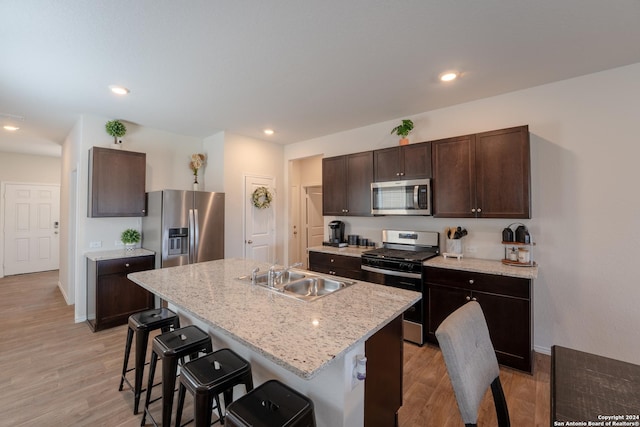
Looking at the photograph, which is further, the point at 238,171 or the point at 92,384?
the point at 238,171

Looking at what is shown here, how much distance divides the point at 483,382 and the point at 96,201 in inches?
173

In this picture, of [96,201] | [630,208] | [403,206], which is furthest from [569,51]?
[96,201]

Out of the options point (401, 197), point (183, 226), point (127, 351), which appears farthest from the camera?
point (183, 226)

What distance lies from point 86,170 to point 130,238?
1054mm

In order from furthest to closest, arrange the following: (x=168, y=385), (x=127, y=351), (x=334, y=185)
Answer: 1. (x=334, y=185)
2. (x=127, y=351)
3. (x=168, y=385)

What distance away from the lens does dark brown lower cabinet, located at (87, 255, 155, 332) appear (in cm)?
331

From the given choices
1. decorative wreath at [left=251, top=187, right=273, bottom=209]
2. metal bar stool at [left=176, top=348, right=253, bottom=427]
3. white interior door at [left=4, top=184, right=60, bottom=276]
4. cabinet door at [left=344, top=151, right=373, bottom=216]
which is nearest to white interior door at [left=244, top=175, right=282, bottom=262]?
decorative wreath at [left=251, top=187, right=273, bottom=209]

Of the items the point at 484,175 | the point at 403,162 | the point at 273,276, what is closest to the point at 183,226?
the point at 273,276

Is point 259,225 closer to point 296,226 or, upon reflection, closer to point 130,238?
point 296,226

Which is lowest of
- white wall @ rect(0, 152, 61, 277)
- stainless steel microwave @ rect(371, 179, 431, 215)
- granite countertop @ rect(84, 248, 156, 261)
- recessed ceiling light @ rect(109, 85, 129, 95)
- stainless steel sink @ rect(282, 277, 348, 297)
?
stainless steel sink @ rect(282, 277, 348, 297)

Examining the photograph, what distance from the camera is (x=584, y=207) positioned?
2.58 metres

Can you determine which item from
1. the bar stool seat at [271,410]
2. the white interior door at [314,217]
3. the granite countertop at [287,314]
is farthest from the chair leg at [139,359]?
the white interior door at [314,217]

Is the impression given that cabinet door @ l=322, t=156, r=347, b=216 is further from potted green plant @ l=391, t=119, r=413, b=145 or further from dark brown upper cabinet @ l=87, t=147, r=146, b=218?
dark brown upper cabinet @ l=87, t=147, r=146, b=218

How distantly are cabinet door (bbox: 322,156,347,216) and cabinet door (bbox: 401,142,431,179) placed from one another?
2.99 ft
